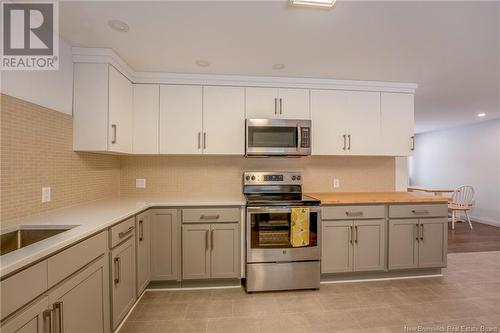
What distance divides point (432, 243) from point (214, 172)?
2.66 meters

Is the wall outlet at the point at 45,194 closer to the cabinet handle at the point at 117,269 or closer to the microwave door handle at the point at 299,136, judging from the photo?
the cabinet handle at the point at 117,269

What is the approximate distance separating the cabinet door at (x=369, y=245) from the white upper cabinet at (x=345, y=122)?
866mm

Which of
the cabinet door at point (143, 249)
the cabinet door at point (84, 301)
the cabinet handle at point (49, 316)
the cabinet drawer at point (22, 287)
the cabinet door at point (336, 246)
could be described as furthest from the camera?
the cabinet door at point (336, 246)

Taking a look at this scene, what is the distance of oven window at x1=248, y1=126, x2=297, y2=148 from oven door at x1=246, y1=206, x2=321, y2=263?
2.31ft

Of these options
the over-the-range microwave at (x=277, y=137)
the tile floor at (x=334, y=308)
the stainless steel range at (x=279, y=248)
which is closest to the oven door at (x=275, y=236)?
the stainless steel range at (x=279, y=248)

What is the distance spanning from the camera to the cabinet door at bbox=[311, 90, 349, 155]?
282 cm

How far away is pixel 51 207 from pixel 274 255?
1.99 meters

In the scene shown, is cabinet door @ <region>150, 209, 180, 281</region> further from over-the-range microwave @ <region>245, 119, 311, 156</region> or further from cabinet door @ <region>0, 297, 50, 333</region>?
cabinet door @ <region>0, 297, 50, 333</region>

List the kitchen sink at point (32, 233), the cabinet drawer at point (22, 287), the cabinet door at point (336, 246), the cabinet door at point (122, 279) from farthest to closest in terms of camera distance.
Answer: the cabinet door at point (336, 246)
the cabinet door at point (122, 279)
the kitchen sink at point (32, 233)
the cabinet drawer at point (22, 287)

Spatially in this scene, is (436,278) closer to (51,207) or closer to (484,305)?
(484,305)

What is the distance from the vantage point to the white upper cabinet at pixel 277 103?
2732mm

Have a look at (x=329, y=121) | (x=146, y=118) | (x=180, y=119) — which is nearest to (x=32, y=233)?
(x=146, y=118)

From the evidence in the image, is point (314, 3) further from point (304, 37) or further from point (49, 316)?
point (49, 316)

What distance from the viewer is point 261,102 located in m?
2.74
